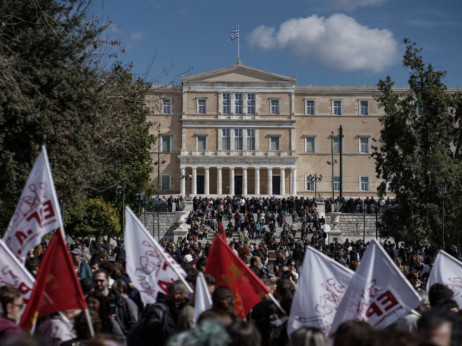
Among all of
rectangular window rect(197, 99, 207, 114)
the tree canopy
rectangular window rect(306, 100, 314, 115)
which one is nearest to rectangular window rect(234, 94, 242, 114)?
rectangular window rect(197, 99, 207, 114)

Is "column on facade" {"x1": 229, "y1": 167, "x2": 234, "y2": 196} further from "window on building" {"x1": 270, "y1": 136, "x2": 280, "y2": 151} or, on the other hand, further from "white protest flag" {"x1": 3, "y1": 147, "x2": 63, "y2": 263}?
"white protest flag" {"x1": 3, "y1": 147, "x2": 63, "y2": 263}

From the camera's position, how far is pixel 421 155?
2417 cm

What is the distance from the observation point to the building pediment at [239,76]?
55.0m

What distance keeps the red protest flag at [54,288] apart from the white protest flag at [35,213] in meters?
0.55

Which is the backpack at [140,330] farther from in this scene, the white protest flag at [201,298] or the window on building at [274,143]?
the window on building at [274,143]

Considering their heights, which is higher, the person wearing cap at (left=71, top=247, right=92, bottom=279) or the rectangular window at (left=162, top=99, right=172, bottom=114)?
the rectangular window at (left=162, top=99, right=172, bottom=114)

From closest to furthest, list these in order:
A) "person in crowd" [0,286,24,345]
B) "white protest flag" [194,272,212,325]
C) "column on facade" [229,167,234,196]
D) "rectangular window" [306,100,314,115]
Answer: "person in crowd" [0,286,24,345]
"white protest flag" [194,272,212,325]
"column on facade" [229,167,234,196]
"rectangular window" [306,100,314,115]

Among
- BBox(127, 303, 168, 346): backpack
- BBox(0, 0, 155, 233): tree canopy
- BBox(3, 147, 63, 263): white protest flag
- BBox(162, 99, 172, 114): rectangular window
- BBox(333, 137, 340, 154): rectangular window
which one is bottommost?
BBox(127, 303, 168, 346): backpack

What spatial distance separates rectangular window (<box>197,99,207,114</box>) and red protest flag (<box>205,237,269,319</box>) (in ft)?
164

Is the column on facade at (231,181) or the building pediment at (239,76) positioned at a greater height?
the building pediment at (239,76)

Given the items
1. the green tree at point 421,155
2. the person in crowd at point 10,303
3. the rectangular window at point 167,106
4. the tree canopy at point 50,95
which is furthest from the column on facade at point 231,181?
the person in crowd at point 10,303

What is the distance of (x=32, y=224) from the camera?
552 cm

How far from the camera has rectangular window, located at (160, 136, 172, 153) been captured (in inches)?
2173

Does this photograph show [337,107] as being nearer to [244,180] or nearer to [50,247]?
[244,180]
